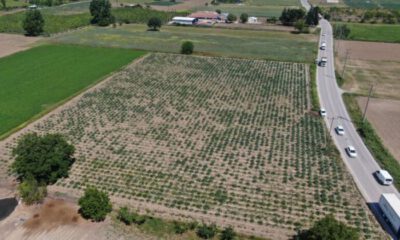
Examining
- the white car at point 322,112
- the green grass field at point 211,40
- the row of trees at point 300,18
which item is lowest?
the white car at point 322,112

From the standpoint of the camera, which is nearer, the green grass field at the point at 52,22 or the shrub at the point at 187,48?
the shrub at the point at 187,48

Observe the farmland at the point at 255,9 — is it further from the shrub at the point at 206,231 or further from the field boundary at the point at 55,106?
the shrub at the point at 206,231

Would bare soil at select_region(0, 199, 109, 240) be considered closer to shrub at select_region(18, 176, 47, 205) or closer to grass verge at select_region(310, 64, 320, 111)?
shrub at select_region(18, 176, 47, 205)

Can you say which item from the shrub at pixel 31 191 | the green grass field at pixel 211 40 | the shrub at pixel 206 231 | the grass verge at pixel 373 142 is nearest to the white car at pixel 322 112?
the grass verge at pixel 373 142

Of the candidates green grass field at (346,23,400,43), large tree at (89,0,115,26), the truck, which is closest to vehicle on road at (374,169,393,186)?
the truck

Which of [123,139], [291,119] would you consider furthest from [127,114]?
[291,119]

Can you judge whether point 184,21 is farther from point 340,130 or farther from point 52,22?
point 340,130

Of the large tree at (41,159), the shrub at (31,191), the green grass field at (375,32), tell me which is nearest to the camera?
the shrub at (31,191)

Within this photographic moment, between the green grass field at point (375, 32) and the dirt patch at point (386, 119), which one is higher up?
the green grass field at point (375, 32)
